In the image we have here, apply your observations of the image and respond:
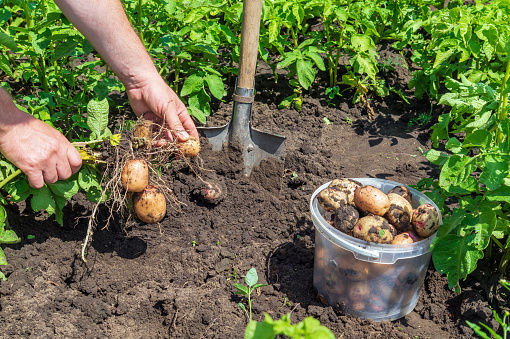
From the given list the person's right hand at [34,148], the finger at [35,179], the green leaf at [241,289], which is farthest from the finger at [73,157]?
the green leaf at [241,289]

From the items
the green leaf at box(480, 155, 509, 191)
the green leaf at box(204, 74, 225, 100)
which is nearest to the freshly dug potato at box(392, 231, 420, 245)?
the green leaf at box(480, 155, 509, 191)

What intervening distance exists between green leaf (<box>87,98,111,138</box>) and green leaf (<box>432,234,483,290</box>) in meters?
1.78

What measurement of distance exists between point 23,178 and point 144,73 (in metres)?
0.83

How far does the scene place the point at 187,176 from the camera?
295cm

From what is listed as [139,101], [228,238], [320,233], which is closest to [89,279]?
[228,238]

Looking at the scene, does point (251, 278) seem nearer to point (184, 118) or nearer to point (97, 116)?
point (184, 118)

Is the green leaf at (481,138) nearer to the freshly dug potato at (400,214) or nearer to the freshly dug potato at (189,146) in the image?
the freshly dug potato at (400,214)

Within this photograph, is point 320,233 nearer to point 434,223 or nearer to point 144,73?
point 434,223

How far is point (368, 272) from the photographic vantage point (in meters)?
1.98

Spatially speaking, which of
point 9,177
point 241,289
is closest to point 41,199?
point 9,177

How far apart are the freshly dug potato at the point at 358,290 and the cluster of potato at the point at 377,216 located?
9.5 inches

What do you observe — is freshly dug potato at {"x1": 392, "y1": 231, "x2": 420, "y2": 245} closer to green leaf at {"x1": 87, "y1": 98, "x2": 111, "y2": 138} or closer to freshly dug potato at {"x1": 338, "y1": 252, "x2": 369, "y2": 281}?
freshly dug potato at {"x1": 338, "y1": 252, "x2": 369, "y2": 281}

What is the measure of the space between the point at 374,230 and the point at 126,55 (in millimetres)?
1557

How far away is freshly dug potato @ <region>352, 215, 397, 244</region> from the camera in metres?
1.92
